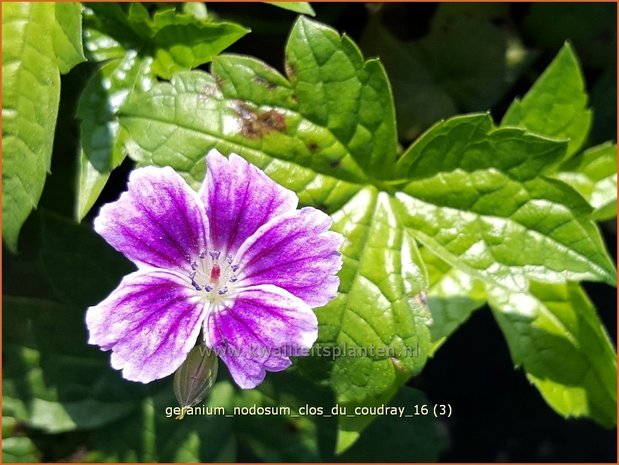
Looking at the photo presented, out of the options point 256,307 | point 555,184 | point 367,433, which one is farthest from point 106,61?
point 367,433

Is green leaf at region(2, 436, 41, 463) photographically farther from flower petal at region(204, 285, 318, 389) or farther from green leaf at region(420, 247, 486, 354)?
green leaf at region(420, 247, 486, 354)

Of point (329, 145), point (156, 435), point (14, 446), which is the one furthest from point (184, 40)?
point (14, 446)

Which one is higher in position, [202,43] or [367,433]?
[202,43]

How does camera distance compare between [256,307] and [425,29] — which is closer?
[256,307]

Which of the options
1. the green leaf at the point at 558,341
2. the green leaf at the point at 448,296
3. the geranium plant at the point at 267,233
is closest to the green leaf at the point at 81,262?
the geranium plant at the point at 267,233

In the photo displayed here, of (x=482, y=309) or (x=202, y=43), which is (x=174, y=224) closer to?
(x=202, y=43)

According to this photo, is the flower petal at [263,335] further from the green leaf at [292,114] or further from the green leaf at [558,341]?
the green leaf at [558,341]
